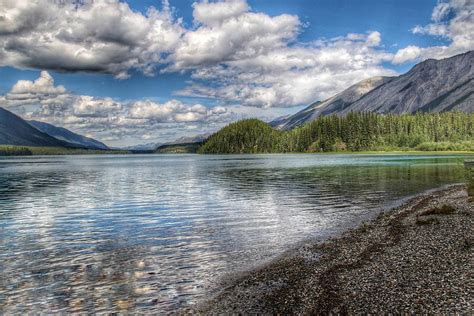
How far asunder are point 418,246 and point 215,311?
1391 centimetres

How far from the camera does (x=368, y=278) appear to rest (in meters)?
17.5

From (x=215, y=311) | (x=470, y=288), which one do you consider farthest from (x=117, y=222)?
(x=470, y=288)

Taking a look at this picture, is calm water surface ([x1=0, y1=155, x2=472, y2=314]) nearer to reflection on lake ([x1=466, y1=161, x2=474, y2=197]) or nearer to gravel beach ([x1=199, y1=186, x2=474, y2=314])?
gravel beach ([x1=199, y1=186, x2=474, y2=314])

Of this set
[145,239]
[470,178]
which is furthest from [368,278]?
[470,178]

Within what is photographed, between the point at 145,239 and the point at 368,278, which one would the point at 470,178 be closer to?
the point at 368,278

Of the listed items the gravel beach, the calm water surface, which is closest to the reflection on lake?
the calm water surface

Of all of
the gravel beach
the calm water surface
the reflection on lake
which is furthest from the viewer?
the reflection on lake

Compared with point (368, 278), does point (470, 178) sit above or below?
above

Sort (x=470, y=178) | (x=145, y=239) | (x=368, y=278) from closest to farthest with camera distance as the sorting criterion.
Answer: (x=368, y=278) < (x=145, y=239) < (x=470, y=178)

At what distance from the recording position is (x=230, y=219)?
125 feet

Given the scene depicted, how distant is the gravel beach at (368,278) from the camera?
1452cm

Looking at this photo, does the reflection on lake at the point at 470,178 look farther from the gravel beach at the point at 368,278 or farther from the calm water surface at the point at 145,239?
the gravel beach at the point at 368,278

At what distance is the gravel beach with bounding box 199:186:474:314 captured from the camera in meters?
14.5

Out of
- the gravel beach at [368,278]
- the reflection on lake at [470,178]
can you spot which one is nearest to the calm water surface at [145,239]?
the gravel beach at [368,278]
